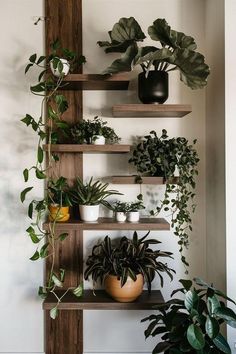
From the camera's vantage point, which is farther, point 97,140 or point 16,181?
point 16,181

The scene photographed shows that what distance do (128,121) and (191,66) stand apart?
1.74 ft

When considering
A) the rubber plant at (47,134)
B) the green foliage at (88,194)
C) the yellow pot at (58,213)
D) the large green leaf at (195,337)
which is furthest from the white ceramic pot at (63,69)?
the large green leaf at (195,337)

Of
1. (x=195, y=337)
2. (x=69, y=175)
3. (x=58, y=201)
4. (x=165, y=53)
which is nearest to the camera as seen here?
(x=195, y=337)

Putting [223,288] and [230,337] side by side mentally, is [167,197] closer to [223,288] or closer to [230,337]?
[223,288]

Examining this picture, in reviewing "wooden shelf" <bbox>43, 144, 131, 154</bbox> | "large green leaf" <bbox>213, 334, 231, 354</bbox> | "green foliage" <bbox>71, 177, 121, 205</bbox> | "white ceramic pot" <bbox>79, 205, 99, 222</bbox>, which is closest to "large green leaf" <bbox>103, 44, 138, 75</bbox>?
"wooden shelf" <bbox>43, 144, 131, 154</bbox>

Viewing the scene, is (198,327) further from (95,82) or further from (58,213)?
(95,82)

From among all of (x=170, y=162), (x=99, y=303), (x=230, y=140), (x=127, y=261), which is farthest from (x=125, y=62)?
(x=99, y=303)

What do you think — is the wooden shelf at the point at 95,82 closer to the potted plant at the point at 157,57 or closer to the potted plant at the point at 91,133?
the potted plant at the point at 157,57

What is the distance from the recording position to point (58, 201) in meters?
1.90

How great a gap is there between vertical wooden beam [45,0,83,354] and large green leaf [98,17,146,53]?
288mm

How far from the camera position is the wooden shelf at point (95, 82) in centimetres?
182

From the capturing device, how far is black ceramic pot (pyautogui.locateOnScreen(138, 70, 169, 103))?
183 cm

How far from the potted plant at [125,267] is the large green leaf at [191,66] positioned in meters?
1.00

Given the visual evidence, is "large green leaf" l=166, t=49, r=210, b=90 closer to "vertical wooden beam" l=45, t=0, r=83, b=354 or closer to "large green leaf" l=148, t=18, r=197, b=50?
"large green leaf" l=148, t=18, r=197, b=50
